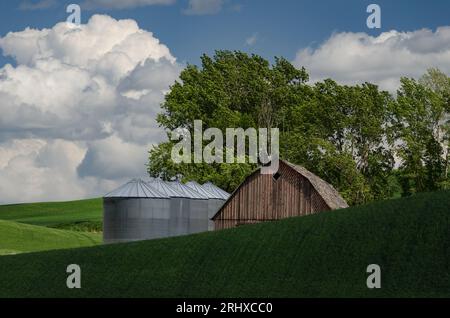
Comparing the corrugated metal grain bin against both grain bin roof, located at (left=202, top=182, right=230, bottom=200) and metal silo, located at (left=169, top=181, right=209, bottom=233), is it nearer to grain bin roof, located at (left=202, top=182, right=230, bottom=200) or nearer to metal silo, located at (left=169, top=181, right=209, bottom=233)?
metal silo, located at (left=169, top=181, right=209, bottom=233)

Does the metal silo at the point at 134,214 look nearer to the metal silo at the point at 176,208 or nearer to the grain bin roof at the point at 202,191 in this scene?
the metal silo at the point at 176,208

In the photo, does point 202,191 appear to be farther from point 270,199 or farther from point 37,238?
point 37,238

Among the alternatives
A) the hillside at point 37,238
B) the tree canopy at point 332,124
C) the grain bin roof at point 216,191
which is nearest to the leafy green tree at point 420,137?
the tree canopy at point 332,124

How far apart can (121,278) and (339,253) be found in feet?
26.6

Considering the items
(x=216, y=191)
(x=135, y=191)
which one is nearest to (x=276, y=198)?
(x=135, y=191)

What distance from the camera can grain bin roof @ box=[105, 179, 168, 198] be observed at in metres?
58.6

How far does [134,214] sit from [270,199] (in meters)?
9.42

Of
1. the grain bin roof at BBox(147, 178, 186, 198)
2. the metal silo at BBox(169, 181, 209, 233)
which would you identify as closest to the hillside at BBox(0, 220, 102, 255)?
the grain bin roof at BBox(147, 178, 186, 198)

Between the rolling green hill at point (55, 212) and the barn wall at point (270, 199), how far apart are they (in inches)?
1685

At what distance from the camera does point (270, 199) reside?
56.3m

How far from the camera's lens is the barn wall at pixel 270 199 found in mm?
55156
